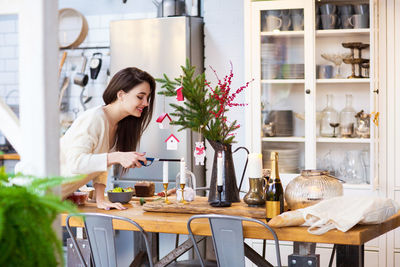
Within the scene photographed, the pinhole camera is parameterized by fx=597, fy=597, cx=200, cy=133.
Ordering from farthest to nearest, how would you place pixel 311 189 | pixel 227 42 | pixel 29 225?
pixel 227 42, pixel 311 189, pixel 29 225

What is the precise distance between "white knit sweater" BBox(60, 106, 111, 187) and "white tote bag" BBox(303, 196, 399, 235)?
1.15 meters

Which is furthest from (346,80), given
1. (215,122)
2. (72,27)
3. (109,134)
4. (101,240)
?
(72,27)

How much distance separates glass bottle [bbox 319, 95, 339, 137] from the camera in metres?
4.65

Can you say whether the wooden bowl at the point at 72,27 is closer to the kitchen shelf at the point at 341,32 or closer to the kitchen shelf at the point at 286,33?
the kitchen shelf at the point at 286,33

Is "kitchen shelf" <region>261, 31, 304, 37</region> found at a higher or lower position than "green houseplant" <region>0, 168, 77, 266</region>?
higher

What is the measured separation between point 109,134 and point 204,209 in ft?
2.88

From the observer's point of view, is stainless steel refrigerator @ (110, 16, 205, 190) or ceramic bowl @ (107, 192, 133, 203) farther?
stainless steel refrigerator @ (110, 16, 205, 190)

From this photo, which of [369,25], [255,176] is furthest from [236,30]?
[255,176]

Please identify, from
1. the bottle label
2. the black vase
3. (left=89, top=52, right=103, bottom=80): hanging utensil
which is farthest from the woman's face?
(left=89, top=52, right=103, bottom=80): hanging utensil

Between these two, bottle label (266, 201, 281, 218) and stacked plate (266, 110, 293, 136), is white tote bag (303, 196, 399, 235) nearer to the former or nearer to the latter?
bottle label (266, 201, 281, 218)

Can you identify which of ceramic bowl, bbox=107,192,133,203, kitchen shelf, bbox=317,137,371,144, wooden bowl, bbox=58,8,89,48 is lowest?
ceramic bowl, bbox=107,192,133,203

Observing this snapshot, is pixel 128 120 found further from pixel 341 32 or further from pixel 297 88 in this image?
pixel 341 32

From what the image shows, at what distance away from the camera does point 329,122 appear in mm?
4660

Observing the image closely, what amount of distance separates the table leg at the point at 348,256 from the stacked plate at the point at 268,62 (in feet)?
7.39
